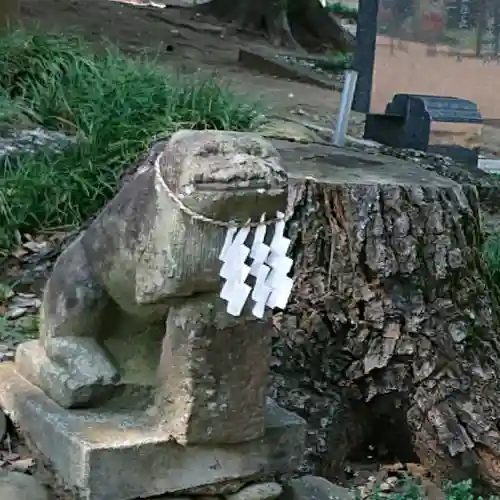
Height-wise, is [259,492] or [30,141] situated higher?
[30,141]

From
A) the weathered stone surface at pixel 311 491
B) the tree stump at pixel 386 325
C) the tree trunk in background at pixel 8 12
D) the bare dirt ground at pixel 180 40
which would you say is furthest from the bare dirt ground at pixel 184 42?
the weathered stone surface at pixel 311 491

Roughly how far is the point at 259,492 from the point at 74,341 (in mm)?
471

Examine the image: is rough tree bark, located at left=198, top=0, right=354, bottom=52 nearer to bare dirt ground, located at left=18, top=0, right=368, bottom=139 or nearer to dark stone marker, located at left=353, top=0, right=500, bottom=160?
bare dirt ground, located at left=18, top=0, right=368, bottom=139

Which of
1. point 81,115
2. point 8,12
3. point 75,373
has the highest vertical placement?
point 8,12

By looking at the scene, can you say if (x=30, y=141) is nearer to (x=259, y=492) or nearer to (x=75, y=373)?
(x=75, y=373)

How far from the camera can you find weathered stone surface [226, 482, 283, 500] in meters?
1.95

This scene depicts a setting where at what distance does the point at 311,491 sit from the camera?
86.1 inches

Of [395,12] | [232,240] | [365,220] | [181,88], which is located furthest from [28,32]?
[232,240]

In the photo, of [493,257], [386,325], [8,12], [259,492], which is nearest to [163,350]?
[259,492]

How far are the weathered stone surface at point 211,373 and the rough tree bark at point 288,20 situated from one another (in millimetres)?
11192

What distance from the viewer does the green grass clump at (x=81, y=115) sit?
4.12m

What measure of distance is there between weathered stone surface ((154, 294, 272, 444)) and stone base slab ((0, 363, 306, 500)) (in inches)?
1.8

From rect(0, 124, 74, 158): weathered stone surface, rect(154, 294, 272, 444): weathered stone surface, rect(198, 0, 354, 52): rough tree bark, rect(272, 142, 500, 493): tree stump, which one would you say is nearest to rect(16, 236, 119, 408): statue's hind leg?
rect(154, 294, 272, 444): weathered stone surface

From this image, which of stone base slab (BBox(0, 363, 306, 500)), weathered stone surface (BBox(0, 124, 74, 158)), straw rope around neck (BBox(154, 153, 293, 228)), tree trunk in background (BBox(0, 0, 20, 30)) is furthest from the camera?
tree trunk in background (BBox(0, 0, 20, 30))
